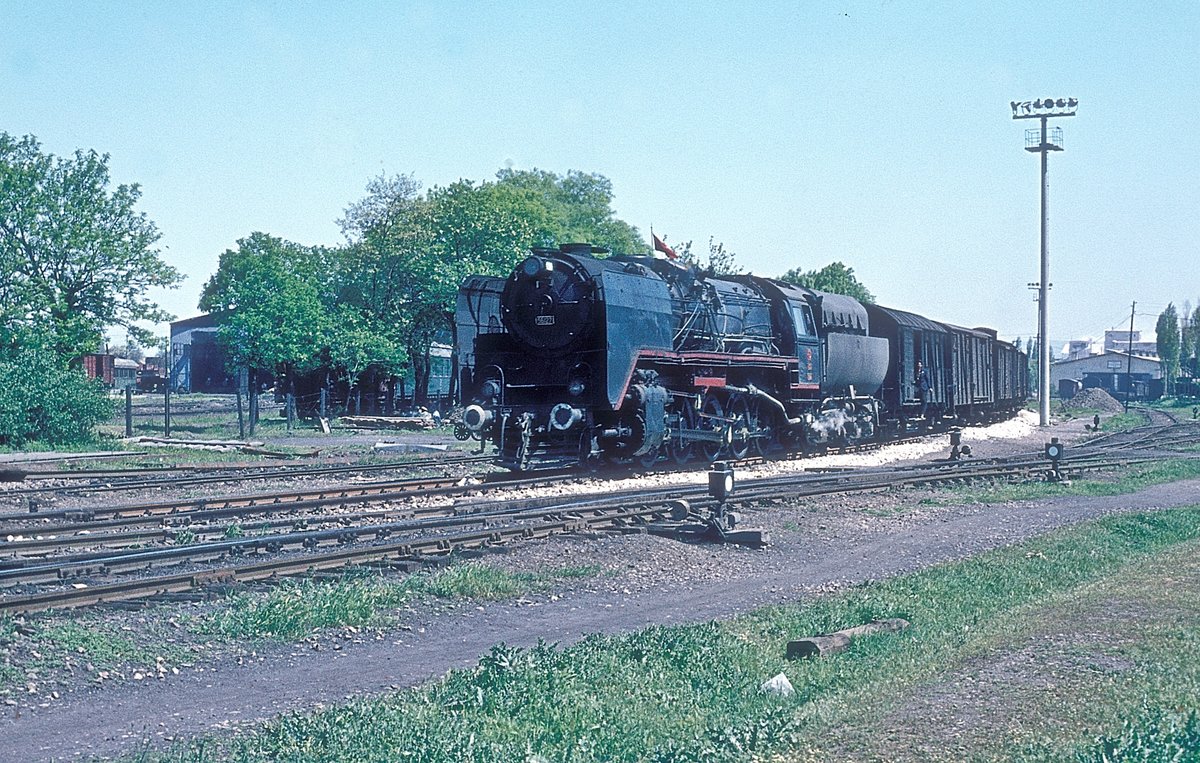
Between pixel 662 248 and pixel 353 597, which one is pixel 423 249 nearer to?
pixel 662 248

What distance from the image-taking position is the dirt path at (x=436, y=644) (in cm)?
679

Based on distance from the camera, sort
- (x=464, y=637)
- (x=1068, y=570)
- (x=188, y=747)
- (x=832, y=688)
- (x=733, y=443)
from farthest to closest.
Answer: (x=733, y=443) < (x=1068, y=570) < (x=464, y=637) < (x=832, y=688) < (x=188, y=747)

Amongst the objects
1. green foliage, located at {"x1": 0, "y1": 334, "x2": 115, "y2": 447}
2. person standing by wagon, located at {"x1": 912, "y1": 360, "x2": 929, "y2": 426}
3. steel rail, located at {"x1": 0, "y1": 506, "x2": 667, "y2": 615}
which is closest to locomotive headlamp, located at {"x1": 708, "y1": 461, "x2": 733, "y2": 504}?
steel rail, located at {"x1": 0, "y1": 506, "x2": 667, "y2": 615}

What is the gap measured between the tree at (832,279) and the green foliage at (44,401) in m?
55.4

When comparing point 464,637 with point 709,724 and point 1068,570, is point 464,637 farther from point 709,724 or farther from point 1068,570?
point 1068,570

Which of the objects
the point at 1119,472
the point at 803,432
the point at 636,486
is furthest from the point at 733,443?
the point at 1119,472

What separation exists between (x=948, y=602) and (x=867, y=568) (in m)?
2.12

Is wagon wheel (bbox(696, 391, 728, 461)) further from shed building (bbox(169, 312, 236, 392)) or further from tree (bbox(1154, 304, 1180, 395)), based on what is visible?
tree (bbox(1154, 304, 1180, 395))

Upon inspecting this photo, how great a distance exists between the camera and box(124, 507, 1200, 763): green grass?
20.1 ft

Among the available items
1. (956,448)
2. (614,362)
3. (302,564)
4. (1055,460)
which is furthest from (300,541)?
(956,448)

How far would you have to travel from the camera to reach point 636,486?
18.2 m

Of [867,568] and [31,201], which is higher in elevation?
[31,201]

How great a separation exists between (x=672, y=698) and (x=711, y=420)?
1431 centimetres

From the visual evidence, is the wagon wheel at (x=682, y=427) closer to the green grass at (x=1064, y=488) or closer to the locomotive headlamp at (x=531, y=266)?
the locomotive headlamp at (x=531, y=266)
